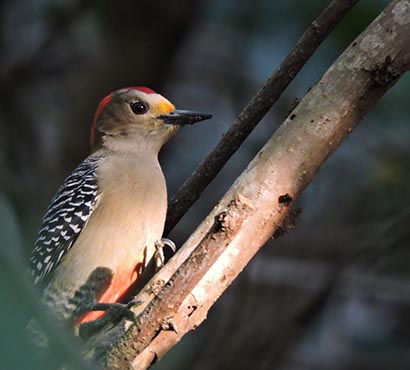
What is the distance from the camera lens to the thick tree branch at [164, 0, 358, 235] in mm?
2742

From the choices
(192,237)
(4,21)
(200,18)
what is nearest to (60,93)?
(4,21)

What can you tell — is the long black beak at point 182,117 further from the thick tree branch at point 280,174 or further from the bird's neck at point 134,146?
the thick tree branch at point 280,174

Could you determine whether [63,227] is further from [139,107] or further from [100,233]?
[139,107]

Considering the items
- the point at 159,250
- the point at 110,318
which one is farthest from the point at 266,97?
the point at 159,250

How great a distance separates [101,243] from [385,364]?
2141 mm

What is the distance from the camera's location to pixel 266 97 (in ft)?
9.58

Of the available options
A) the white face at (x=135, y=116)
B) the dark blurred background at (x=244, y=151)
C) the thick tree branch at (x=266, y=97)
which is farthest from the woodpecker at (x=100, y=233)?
the dark blurred background at (x=244, y=151)

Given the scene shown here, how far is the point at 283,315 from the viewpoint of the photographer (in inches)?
192

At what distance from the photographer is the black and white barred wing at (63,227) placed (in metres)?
3.81

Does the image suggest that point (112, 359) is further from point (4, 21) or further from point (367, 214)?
point (4, 21)

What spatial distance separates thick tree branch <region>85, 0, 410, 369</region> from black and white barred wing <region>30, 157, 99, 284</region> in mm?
1373

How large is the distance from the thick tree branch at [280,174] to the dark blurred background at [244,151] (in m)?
1.85

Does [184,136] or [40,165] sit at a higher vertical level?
[184,136]

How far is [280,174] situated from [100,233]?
1.56 meters
